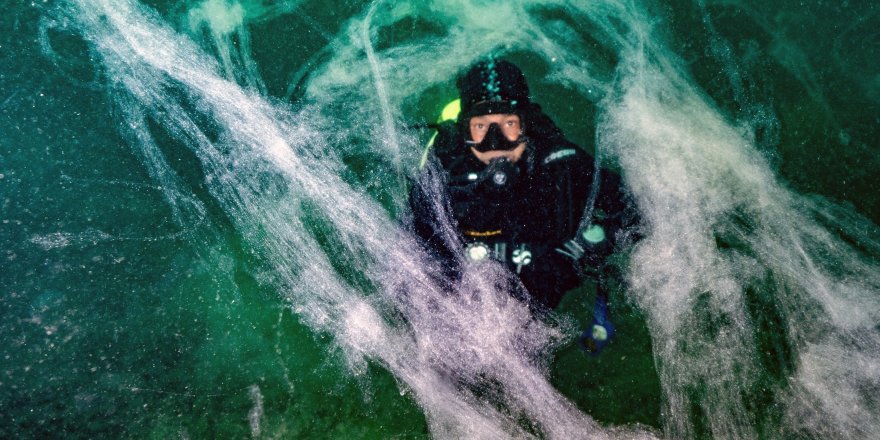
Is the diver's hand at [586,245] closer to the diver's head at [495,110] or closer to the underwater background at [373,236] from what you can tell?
the underwater background at [373,236]

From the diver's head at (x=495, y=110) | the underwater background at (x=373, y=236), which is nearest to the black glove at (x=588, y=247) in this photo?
the underwater background at (x=373, y=236)

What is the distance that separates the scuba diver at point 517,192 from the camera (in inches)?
113

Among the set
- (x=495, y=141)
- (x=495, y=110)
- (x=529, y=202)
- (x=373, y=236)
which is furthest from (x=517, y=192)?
(x=373, y=236)

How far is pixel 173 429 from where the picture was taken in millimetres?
3551

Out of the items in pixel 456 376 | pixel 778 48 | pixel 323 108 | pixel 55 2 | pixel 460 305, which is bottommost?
pixel 456 376

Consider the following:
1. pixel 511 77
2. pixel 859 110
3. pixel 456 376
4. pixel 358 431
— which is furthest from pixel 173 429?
pixel 859 110

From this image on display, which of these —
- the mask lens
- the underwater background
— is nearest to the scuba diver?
the mask lens

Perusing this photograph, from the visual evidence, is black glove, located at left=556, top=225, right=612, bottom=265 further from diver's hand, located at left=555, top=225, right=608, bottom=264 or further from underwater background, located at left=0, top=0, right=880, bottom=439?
underwater background, located at left=0, top=0, right=880, bottom=439

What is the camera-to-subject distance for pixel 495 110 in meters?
2.80

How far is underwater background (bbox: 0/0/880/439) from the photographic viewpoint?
134 inches

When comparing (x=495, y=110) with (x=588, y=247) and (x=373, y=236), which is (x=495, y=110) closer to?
(x=588, y=247)

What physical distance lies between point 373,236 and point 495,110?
5.69 ft

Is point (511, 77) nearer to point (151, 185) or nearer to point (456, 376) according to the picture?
point (456, 376)

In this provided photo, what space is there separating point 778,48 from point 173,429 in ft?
22.0
